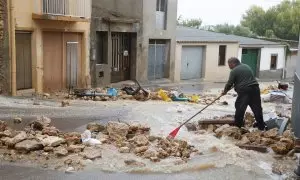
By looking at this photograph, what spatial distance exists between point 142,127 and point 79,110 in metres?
3.17

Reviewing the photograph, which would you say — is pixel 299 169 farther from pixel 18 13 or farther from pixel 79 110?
pixel 18 13

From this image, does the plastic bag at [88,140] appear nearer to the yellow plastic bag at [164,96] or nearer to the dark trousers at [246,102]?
the dark trousers at [246,102]

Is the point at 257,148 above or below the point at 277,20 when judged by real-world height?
below

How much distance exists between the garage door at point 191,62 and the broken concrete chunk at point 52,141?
18.6 m

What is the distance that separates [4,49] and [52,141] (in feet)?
21.7

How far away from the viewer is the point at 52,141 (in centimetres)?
791

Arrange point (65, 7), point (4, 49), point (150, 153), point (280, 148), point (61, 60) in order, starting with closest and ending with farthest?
point (150, 153) → point (280, 148) → point (4, 49) → point (65, 7) → point (61, 60)

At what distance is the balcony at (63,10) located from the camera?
49.0 ft

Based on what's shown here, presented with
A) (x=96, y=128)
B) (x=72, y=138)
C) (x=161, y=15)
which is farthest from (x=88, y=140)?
(x=161, y=15)

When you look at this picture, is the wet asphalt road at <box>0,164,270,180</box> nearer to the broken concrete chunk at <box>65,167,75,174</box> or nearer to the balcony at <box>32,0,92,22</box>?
the broken concrete chunk at <box>65,167,75,174</box>

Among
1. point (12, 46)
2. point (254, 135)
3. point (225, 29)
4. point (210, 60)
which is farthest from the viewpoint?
point (225, 29)

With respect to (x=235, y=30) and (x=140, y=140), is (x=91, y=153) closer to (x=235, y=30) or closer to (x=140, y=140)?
(x=140, y=140)

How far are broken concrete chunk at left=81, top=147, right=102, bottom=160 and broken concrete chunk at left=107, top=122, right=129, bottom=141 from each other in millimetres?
845

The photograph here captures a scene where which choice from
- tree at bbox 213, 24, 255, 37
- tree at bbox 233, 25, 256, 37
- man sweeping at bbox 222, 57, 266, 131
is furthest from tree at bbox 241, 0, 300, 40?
man sweeping at bbox 222, 57, 266, 131
